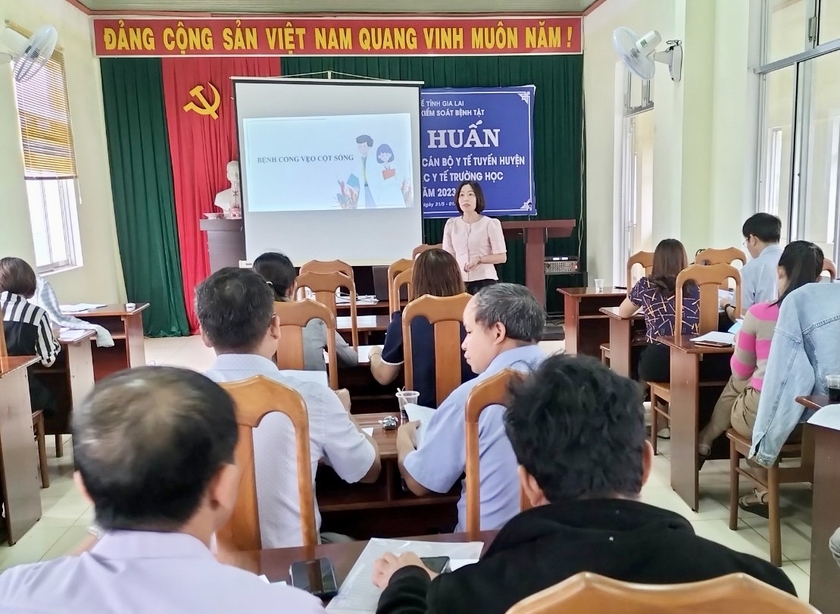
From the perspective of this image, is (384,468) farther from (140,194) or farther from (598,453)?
(140,194)

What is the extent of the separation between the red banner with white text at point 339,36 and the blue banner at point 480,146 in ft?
1.56

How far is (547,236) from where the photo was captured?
22.4ft

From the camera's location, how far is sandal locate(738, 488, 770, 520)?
297cm

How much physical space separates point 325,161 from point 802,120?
13.4 feet

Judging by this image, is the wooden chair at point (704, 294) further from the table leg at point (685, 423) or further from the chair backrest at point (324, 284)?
the chair backrest at point (324, 284)

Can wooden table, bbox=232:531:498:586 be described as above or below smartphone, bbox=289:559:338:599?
below

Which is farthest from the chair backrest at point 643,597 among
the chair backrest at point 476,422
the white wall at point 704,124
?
the white wall at point 704,124

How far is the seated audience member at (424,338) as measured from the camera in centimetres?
266

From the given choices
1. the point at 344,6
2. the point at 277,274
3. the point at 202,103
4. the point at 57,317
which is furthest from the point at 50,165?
the point at 277,274

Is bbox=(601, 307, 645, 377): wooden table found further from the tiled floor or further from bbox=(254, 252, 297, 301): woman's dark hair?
bbox=(254, 252, 297, 301): woman's dark hair

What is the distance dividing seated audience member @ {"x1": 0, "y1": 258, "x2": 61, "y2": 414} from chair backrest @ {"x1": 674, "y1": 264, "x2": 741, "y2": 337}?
3.01 metres

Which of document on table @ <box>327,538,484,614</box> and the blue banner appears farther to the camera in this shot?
the blue banner

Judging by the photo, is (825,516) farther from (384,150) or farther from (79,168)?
(79,168)

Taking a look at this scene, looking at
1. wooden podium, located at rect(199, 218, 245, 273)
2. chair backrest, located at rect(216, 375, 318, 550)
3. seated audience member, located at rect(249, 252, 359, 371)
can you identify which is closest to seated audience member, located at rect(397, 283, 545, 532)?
chair backrest, located at rect(216, 375, 318, 550)
